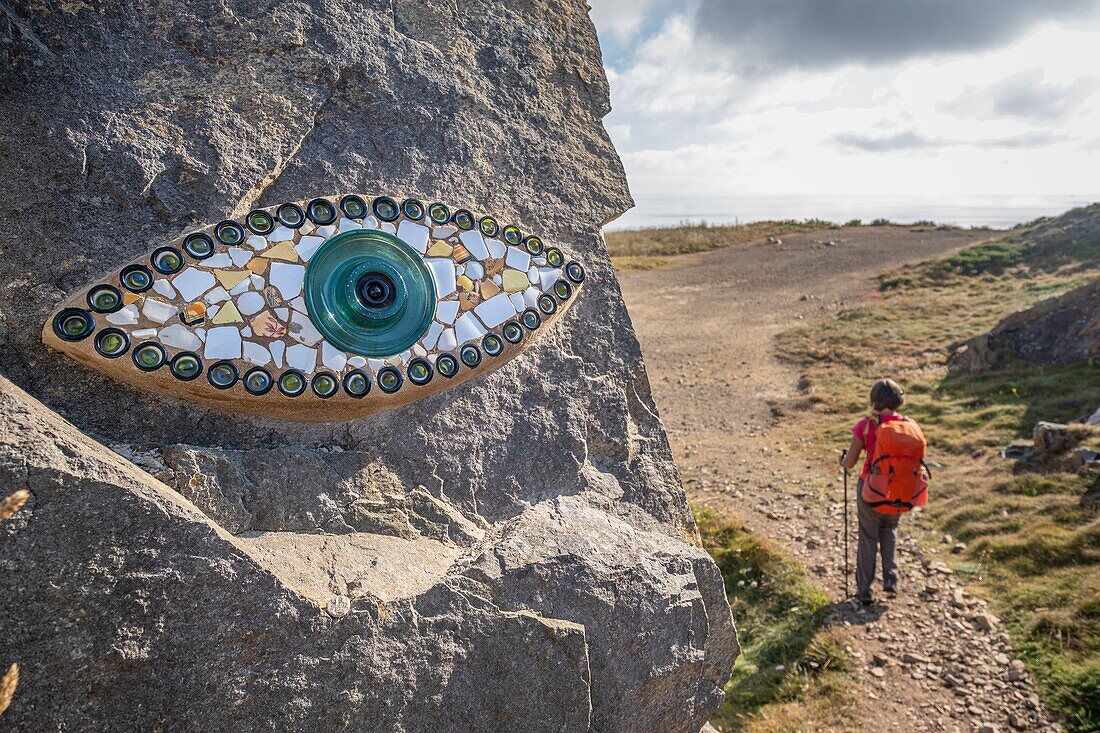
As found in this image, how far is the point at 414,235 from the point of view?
10.2 feet

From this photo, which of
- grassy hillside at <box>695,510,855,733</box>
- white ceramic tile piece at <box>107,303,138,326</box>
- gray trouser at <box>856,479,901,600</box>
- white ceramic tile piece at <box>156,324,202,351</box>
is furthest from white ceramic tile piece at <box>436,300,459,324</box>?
gray trouser at <box>856,479,901,600</box>

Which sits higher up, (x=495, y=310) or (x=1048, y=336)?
(x=495, y=310)

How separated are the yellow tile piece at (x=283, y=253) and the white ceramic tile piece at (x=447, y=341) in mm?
632

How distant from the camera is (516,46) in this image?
12.7 feet

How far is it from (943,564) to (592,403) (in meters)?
4.33

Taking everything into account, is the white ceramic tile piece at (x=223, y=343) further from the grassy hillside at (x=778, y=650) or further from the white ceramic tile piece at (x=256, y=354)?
the grassy hillside at (x=778, y=650)

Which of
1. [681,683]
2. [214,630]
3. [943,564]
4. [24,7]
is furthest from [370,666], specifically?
[943,564]

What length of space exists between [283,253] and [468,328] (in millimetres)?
776

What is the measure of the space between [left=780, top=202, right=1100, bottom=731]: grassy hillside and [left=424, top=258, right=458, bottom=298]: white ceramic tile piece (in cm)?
438

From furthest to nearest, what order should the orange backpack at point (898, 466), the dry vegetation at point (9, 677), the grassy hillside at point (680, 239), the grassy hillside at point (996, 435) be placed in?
the grassy hillside at point (680, 239)
the orange backpack at point (898, 466)
the grassy hillside at point (996, 435)
the dry vegetation at point (9, 677)

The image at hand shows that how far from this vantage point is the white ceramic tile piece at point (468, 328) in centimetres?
312

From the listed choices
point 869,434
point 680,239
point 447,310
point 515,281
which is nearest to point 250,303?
point 447,310

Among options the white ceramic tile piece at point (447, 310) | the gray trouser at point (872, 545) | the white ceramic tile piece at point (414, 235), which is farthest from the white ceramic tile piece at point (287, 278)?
the gray trouser at point (872, 545)

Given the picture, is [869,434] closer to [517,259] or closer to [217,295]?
[517,259]
